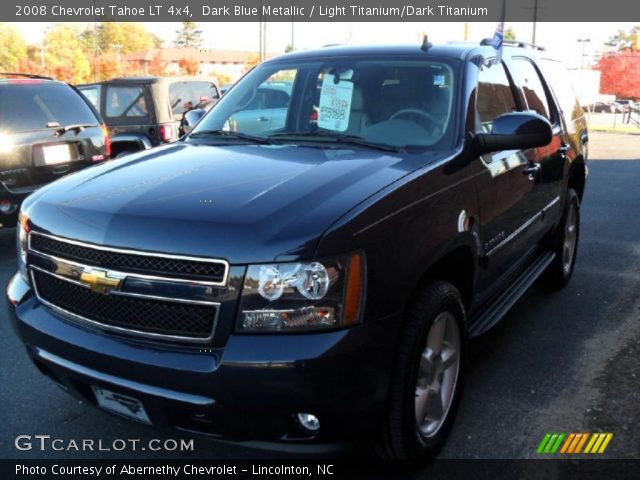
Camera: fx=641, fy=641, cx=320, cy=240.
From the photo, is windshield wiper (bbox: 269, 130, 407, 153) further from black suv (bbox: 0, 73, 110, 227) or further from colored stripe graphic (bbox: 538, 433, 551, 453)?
black suv (bbox: 0, 73, 110, 227)

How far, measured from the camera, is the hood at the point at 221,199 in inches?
89.5

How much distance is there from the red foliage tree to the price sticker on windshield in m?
60.7

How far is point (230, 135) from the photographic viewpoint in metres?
3.74

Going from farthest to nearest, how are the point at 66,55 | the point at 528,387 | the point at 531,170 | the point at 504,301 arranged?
the point at 66,55
the point at 531,170
the point at 504,301
the point at 528,387

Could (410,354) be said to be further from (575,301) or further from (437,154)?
(575,301)

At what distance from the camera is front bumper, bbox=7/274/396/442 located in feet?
7.26

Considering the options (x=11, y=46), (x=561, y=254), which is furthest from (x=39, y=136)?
(x=11, y=46)

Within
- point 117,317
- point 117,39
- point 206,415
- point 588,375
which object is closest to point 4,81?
point 117,317

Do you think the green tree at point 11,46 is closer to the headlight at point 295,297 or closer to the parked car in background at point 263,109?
the parked car in background at point 263,109

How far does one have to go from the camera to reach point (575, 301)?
5.16 meters

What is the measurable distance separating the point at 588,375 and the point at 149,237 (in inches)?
111

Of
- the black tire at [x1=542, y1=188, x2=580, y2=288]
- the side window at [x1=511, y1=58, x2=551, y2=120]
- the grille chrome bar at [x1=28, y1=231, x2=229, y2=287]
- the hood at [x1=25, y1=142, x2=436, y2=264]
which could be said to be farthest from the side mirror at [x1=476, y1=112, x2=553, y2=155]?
the black tire at [x1=542, y1=188, x2=580, y2=288]

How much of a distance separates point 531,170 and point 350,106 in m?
1.32

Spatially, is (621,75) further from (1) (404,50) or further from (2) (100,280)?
(2) (100,280)
